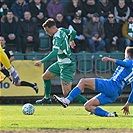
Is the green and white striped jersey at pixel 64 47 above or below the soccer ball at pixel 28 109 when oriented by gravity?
above

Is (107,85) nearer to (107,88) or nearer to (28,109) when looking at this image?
(107,88)

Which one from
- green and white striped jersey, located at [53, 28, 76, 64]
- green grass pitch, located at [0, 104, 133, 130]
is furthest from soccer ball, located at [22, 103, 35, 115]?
green and white striped jersey, located at [53, 28, 76, 64]

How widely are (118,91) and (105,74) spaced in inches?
365

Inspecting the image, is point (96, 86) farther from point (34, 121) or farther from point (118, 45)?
point (118, 45)

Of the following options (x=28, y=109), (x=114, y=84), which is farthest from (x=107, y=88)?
(x=28, y=109)

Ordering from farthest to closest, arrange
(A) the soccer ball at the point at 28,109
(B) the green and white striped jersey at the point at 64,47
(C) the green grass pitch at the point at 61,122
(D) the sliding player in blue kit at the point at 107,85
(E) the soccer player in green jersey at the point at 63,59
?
(B) the green and white striped jersey at the point at 64,47 → (E) the soccer player in green jersey at the point at 63,59 → (A) the soccer ball at the point at 28,109 → (D) the sliding player in blue kit at the point at 107,85 → (C) the green grass pitch at the point at 61,122

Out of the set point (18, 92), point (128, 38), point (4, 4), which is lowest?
point (18, 92)

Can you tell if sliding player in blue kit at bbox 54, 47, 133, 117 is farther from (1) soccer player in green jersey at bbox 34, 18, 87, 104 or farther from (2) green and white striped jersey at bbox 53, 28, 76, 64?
(2) green and white striped jersey at bbox 53, 28, 76, 64

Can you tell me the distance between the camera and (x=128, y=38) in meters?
21.9

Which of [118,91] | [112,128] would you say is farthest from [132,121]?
[112,128]

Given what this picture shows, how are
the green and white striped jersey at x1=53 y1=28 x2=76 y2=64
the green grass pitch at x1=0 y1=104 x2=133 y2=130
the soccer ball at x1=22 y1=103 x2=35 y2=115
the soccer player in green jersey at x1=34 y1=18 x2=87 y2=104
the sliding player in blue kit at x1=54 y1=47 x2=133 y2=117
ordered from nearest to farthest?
1. the green grass pitch at x1=0 y1=104 x2=133 y2=130
2. the sliding player in blue kit at x1=54 y1=47 x2=133 y2=117
3. the soccer ball at x1=22 y1=103 x2=35 y2=115
4. the soccer player in green jersey at x1=34 y1=18 x2=87 y2=104
5. the green and white striped jersey at x1=53 y1=28 x2=76 y2=64

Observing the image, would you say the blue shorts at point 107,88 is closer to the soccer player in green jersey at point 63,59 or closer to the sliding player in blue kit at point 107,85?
the sliding player in blue kit at point 107,85

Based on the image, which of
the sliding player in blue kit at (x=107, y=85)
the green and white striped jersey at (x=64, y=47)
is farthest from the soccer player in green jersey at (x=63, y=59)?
the sliding player in blue kit at (x=107, y=85)

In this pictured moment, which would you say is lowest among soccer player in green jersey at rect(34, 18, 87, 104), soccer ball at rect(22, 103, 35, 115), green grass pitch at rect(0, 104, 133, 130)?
soccer ball at rect(22, 103, 35, 115)
